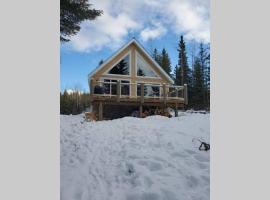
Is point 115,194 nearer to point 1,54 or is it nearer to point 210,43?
point 1,54

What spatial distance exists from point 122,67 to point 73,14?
202cm

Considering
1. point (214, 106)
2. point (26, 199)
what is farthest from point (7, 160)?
point (214, 106)

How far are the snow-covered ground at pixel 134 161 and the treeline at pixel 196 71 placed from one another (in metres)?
0.20

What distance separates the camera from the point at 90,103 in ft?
11.7

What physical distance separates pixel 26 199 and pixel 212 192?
1156mm

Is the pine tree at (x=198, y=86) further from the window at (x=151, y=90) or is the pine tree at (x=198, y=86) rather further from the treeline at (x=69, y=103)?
the window at (x=151, y=90)

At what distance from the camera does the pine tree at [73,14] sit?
7.94 feet

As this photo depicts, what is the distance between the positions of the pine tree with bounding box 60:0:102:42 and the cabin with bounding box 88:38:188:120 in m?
1.21

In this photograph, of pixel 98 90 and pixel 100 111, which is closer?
pixel 100 111

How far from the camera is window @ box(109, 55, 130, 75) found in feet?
14.3

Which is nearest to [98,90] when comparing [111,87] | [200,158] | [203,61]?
[111,87]

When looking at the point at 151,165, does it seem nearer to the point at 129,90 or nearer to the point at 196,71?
the point at 196,71

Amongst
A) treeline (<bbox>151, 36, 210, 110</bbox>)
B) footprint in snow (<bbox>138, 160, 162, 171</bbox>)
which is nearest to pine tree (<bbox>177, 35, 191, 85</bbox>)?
treeline (<bbox>151, 36, 210, 110</bbox>)

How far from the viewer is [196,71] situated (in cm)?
263
